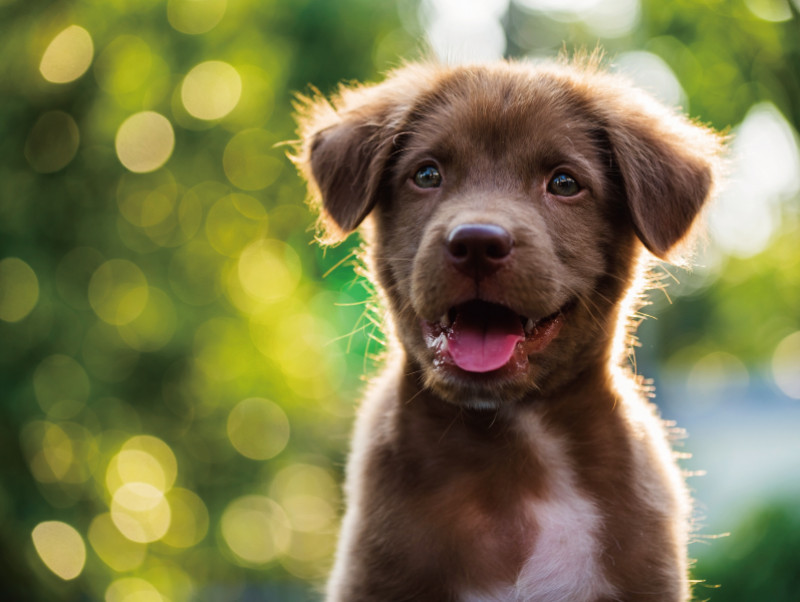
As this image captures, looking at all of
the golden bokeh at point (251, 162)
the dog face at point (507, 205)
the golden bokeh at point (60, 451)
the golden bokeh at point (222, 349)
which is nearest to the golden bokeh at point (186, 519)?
the golden bokeh at point (60, 451)

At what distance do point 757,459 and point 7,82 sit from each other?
22.2m

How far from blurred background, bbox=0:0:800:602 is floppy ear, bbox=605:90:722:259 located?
3.45 metres

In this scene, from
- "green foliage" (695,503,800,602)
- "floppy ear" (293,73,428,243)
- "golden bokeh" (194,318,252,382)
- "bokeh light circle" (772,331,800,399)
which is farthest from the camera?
"bokeh light circle" (772,331,800,399)

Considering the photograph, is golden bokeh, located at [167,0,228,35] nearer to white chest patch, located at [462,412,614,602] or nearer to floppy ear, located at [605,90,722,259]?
floppy ear, located at [605,90,722,259]

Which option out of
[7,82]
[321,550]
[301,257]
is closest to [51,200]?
[7,82]

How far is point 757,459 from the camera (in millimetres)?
24250

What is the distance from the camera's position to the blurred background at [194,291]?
8.29m

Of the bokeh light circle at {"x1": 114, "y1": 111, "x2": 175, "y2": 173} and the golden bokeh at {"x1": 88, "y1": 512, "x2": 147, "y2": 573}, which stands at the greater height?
the bokeh light circle at {"x1": 114, "y1": 111, "x2": 175, "y2": 173}

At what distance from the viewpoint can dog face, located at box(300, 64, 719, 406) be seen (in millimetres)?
3242

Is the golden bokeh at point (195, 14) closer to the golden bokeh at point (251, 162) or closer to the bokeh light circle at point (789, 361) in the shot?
the golden bokeh at point (251, 162)

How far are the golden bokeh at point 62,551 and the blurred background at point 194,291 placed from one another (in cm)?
2

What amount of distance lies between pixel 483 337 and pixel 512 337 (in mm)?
112

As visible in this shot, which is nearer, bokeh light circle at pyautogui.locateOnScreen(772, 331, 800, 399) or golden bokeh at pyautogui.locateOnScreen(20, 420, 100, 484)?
golden bokeh at pyautogui.locateOnScreen(20, 420, 100, 484)

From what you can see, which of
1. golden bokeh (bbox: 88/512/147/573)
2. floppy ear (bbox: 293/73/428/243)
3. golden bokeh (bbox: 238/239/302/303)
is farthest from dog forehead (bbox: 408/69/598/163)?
golden bokeh (bbox: 88/512/147/573)
